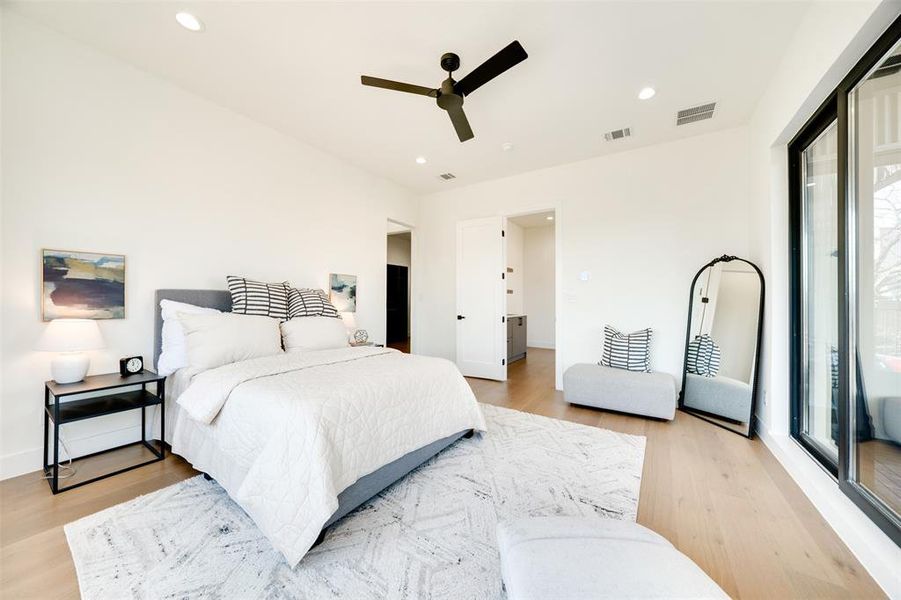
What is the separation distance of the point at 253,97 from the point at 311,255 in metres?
1.55

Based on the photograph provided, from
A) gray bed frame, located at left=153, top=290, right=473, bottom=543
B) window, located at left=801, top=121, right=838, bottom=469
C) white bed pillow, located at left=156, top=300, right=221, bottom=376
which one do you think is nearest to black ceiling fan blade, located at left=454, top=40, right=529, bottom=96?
window, located at left=801, top=121, right=838, bottom=469

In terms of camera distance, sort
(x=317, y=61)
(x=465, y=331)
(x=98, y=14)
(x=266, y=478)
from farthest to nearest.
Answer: (x=465, y=331)
(x=317, y=61)
(x=98, y=14)
(x=266, y=478)

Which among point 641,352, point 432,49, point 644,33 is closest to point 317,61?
point 432,49

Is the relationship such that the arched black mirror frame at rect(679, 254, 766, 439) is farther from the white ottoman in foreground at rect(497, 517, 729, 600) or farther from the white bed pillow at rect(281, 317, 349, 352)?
the white bed pillow at rect(281, 317, 349, 352)

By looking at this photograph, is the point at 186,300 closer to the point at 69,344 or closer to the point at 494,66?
the point at 69,344

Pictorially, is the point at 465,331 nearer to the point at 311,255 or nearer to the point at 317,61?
the point at 311,255

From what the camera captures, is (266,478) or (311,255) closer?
(266,478)

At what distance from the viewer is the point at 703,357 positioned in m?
3.22

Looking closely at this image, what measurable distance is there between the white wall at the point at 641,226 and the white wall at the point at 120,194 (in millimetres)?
3011

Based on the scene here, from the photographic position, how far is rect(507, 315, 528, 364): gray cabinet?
5.63 meters

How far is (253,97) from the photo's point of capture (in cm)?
277

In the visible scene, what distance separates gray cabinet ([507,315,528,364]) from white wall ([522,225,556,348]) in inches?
43.3

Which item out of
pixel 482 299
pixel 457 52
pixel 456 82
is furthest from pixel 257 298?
pixel 482 299

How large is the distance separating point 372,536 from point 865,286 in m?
2.67
